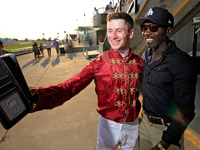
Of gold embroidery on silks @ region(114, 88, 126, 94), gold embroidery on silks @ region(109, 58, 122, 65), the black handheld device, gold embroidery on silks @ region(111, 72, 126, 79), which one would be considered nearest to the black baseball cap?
gold embroidery on silks @ region(109, 58, 122, 65)

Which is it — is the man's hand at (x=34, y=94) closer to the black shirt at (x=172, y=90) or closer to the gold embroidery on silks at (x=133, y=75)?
the gold embroidery on silks at (x=133, y=75)

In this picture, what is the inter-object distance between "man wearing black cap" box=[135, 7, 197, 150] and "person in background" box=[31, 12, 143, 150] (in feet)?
0.55

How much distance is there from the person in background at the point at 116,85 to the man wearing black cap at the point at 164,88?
168 mm

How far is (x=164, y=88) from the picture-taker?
1.26 m

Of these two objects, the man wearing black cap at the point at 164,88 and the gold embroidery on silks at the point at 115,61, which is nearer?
the man wearing black cap at the point at 164,88

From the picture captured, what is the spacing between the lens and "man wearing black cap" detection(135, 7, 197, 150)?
43.1 inches

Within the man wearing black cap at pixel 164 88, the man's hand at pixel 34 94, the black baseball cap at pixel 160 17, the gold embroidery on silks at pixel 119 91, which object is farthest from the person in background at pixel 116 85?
the man's hand at pixel 34 94

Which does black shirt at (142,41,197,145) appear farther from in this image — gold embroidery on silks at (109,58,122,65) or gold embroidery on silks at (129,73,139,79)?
gold embroidery on silks at (109,58,122,65)

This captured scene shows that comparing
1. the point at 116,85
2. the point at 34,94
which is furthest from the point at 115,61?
the point at 34,94

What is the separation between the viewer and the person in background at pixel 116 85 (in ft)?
4.77

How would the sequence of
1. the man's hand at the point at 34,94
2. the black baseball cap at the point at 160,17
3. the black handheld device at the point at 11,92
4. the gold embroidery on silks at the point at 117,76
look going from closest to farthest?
the black handheld device at the point at 11,92 → the man's hand at the point at 34,94 → the black baseball cap at the point at 160,17 → the gold embroidery on silks at the point at 117,76

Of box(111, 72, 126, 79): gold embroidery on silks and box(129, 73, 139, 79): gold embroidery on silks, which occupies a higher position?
box(111, 72, 126, 79): gold embroidery on silks

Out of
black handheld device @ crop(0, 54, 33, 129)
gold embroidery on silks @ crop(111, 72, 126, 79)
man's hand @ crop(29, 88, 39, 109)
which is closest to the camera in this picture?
black handheld device @ crop(0, 54, 33, 129)

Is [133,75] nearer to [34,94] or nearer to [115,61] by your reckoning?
[115,61]
